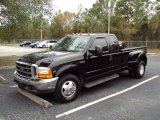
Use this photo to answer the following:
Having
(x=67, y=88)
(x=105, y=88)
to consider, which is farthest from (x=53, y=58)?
(x=105, y=88)

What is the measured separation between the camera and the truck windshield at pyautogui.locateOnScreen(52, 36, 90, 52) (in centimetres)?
749

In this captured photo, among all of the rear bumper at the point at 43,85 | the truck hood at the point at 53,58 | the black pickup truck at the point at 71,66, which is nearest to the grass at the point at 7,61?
the black pickup truck at the point at 71,66

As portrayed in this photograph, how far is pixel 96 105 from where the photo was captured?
6469 millimetres

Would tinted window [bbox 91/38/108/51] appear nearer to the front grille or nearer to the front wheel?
the front grille

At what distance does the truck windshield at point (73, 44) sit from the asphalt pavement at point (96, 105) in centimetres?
143

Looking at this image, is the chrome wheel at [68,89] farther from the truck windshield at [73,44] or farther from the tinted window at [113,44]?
the tinted window at [113,44]

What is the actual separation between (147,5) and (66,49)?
32.8 m

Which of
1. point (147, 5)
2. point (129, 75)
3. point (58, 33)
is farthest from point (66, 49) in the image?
point (58, 33)

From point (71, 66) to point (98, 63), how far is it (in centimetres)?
124

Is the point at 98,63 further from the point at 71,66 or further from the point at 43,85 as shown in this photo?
the point at 43,85

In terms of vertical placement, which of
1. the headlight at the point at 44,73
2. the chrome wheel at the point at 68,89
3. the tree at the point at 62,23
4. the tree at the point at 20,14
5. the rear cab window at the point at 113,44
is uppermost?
the tree at the point at 62,23

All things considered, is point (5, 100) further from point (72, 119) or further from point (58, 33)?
point (58, 33)

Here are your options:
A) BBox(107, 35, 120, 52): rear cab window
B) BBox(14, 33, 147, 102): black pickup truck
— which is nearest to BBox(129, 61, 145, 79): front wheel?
BBox(14, 33, 147, 102): black pickup truck

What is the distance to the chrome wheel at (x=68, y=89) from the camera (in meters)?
6.60
